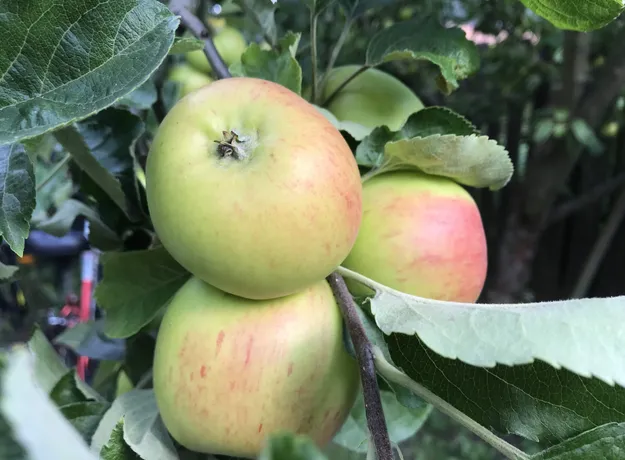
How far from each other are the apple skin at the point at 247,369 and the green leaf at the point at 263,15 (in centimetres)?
32

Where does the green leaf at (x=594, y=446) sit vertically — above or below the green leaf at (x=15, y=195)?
below

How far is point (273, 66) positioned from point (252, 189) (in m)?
0.16

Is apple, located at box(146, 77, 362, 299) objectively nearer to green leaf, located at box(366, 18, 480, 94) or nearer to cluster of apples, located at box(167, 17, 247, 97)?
green leaf, located at box(366, 18, 480, 94)

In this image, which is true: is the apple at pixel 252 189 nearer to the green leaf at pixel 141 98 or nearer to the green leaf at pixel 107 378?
the green leaf at pixel 141 98

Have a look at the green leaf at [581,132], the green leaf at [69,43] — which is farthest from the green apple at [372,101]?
the green leaf at [581,132]

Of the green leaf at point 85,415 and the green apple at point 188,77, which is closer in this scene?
the green leaf at point 85,415

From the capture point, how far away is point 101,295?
0.47m

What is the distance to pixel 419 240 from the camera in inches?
16.1

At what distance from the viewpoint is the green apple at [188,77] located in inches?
23.9

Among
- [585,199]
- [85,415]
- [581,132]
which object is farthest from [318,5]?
[585,199]

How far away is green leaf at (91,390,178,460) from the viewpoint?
375mm

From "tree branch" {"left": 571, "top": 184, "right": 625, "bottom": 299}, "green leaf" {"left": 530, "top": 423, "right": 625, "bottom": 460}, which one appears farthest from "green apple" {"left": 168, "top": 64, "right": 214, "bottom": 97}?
"tree branch" {"left": 571, "top": 184, "right": 625, "bottom": 299}

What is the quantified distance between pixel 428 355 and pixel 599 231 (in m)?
1.54

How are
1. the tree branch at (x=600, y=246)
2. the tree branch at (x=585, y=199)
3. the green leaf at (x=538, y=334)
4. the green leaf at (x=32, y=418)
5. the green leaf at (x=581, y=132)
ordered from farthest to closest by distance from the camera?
the tree branch at (x=600, y=246) < the tree branch at (x=585, y=199) < the green leaf at (x=581, y=132) < the green leaf at (x=538, y=334) < the green leaf at (x=32, y=418)
